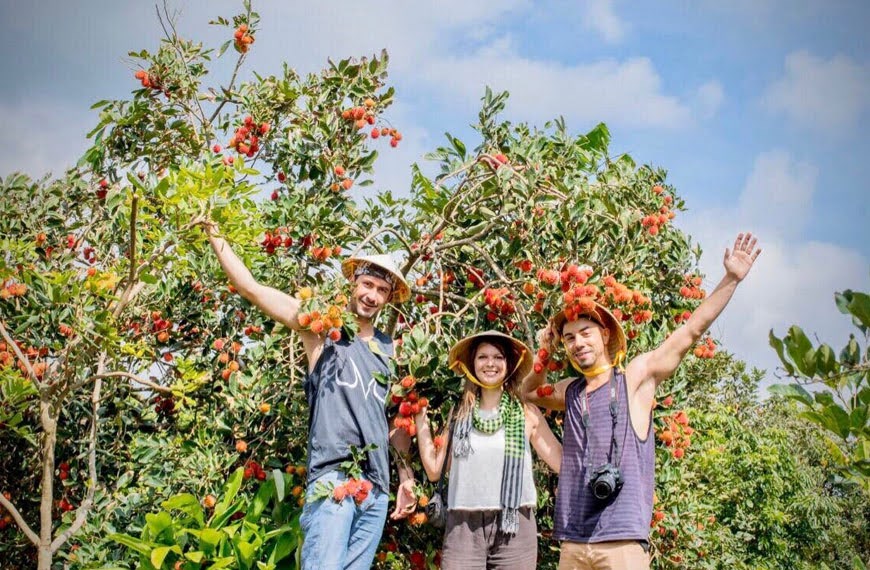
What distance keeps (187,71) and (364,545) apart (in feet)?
9.98

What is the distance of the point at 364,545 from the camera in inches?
113

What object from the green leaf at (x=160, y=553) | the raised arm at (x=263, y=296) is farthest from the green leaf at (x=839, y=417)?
A: the green leaf at (x=160, y=553)

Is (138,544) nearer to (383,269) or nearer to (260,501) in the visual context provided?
(260,501)

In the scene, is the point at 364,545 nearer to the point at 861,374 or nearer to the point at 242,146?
the point at 861,374

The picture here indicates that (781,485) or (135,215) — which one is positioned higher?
(781,485)

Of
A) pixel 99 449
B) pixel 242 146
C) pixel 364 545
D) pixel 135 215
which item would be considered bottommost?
pixel 364 545

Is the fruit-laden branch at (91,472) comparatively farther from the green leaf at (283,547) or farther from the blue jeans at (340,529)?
the blue jeans at (340,529)

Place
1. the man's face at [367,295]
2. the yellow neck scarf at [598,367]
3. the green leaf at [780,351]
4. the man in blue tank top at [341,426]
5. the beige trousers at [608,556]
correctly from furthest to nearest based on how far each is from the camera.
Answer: the man's face at [367,295] → the yellow neck scarf at [598,367] → the man in blue tank top at [341,426] → the beige trousers at [608,556] → the green leaf at [780,351]

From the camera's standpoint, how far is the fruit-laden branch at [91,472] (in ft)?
12.6

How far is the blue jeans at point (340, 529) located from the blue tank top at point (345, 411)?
0.23 feet

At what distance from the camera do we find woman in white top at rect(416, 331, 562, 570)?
9.52 ft

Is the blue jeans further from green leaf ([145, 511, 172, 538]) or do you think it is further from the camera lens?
green leaf ([145, 511, 172, 538])

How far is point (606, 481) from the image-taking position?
8.85 ft

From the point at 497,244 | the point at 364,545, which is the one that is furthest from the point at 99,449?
the point at 497,244
